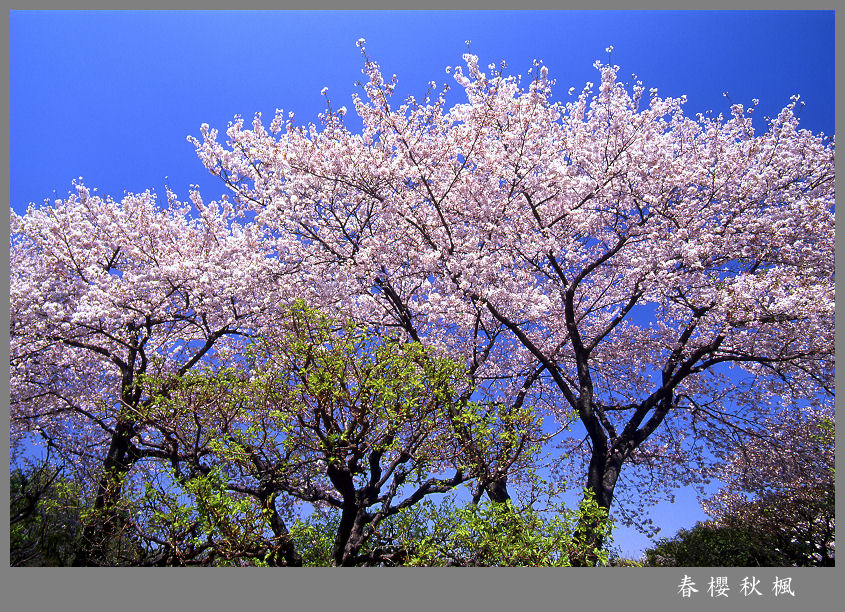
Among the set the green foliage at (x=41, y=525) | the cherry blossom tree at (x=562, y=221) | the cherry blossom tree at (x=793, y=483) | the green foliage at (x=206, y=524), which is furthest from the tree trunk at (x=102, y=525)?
the cherry blossom tree at (x=793, y=483)

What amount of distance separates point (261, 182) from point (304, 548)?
8169 mm

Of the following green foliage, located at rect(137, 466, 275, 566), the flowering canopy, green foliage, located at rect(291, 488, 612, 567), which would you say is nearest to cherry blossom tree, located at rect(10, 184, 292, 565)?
the flowering canopy

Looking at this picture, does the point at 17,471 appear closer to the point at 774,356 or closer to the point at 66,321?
the point at 66,321

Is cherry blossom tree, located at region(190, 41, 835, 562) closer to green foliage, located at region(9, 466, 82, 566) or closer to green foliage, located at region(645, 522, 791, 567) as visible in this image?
green foliage, located at region(645, 522, 791, 567)

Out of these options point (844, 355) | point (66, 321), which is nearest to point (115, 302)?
point (66, 321)

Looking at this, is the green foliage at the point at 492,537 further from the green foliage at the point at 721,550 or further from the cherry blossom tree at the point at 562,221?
the green foliage at the point at 721,550

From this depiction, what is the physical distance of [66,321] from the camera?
36.1 ft

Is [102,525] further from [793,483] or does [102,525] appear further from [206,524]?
[793,483]

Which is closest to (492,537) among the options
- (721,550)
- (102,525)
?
(102,525)

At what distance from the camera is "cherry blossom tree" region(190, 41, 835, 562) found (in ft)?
35.5

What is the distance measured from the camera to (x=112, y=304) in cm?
1100

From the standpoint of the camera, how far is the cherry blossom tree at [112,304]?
10.9m

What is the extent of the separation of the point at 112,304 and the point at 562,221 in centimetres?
1036

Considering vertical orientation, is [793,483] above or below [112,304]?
below
